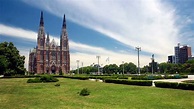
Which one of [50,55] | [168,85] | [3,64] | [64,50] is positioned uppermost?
[64,50]

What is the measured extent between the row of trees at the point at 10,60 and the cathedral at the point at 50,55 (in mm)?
71806

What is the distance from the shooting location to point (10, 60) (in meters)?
55.0

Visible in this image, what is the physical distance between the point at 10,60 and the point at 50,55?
265ft

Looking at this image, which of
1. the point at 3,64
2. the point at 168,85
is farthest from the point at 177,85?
the point at 3,64

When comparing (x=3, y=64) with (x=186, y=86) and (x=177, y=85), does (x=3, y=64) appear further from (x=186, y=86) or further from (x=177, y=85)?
(x=186, y=86)

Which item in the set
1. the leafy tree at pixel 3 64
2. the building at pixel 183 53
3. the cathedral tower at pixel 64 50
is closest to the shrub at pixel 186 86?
the leafy tree at pixel 3 64

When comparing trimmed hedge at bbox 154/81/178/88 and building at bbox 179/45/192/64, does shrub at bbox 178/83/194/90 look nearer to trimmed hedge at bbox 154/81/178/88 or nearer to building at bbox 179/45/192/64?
trimmed hedge at bbox 154/81/178/88

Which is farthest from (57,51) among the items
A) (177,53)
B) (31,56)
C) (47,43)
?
(177,53)

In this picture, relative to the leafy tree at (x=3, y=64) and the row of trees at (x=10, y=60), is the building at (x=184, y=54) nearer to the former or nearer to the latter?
the row of trees at (x=10, y=60)

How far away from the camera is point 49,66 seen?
133 meters

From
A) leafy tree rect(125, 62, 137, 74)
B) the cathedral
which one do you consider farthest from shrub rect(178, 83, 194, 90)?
leafy tree rect(125, 62, 137, 74)

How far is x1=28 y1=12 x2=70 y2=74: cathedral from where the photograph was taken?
13112 cm

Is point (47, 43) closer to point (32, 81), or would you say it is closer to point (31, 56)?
point (31, 56)

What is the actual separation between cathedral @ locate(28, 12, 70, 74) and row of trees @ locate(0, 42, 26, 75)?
71806 mm
